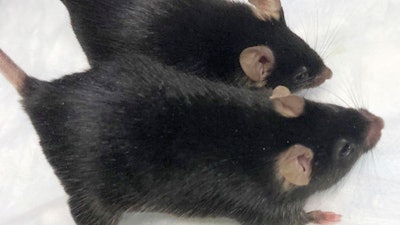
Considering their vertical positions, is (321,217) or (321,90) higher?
(321,90)

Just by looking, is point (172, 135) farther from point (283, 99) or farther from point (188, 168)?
point (283, 99)

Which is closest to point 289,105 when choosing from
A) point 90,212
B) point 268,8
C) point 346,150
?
point 346,150

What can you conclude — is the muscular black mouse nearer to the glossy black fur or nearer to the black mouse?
the glossy black fur

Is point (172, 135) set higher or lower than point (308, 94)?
higher

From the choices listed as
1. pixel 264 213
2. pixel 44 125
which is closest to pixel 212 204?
pixel 264 213

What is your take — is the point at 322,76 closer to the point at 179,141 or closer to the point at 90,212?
the point at 179,141
